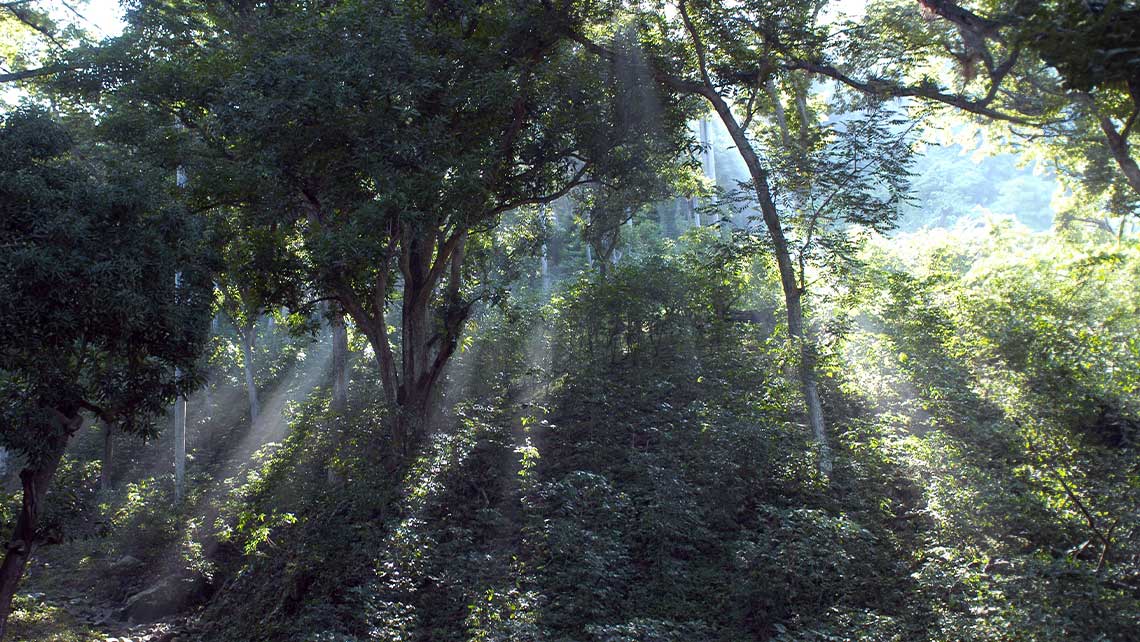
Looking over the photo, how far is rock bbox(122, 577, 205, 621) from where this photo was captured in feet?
36.5

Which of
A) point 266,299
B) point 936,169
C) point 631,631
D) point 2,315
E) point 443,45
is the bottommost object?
point 631,631

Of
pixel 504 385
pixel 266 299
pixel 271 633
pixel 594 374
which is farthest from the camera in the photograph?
pixel 504 385

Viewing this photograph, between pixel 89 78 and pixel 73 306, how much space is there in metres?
6.64

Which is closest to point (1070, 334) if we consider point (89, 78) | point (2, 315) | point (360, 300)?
point (360, 300)

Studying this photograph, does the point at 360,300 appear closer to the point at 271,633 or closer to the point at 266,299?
the point at 266,299

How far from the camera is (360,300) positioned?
35.1 feet

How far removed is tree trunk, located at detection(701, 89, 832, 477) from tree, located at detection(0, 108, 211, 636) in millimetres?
7480

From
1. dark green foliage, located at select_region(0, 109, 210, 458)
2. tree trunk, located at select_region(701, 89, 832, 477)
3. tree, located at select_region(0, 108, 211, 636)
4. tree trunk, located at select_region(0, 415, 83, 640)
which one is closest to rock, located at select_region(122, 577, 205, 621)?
tree trunk, located at select_region(0, 415, 83, 640)

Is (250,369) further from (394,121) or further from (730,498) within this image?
(730,498)

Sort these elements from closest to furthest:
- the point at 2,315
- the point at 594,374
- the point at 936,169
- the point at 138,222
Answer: the point at 2,315 < the point at 138,222 < the point at 594,374 < the point at 936,169

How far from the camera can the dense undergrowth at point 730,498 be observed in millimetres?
6750

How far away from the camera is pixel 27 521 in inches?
299

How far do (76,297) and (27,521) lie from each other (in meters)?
2.95

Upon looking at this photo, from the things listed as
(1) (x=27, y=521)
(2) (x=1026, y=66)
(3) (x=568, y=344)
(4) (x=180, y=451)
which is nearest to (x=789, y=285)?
(2) (x=1026, y=66)
